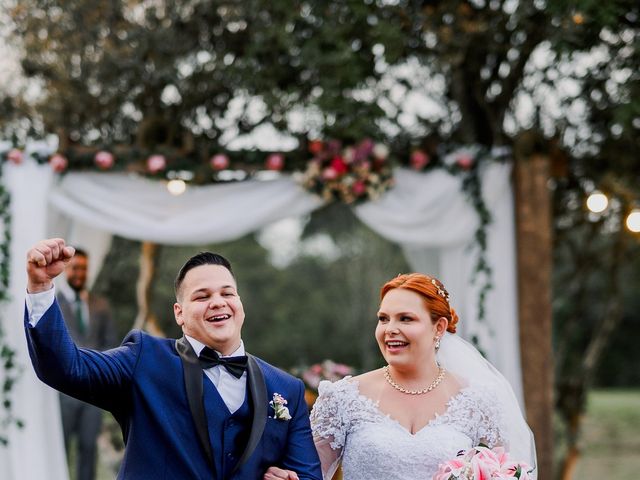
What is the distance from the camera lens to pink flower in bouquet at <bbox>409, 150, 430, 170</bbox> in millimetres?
7395

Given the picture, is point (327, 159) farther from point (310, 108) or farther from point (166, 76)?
point (166, 76)


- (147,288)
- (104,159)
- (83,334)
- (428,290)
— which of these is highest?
(104,159)

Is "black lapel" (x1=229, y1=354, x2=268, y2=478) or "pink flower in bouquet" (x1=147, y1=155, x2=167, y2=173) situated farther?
"pink flower in bouquet" (x1=147, y1=155, x2=167, y2=173)

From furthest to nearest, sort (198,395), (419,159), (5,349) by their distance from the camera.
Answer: (419,159)
(5,349)
(198,395)

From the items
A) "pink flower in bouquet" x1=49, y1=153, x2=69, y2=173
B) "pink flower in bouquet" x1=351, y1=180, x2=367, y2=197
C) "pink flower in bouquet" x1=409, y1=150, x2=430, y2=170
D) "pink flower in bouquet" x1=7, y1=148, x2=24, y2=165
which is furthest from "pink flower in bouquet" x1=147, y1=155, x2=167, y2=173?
"pink flower in bouquet" x1=409, y1=150, x2=430, y2=170

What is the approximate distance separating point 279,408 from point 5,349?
180 inches

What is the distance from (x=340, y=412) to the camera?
12.0ft

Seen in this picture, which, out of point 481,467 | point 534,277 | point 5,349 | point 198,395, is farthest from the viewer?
point 534,277

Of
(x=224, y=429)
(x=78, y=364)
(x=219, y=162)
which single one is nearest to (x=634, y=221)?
(x=219, y=162)

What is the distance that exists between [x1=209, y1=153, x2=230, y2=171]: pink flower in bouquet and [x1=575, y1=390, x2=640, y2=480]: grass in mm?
7276

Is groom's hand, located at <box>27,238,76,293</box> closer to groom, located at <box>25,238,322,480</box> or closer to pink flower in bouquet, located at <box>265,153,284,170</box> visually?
groom, located at <box>25,238,322,480</box>

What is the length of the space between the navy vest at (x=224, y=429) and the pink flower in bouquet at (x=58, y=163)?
15.5ft

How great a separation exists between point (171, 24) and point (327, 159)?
1.87m

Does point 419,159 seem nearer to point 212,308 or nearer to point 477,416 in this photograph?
point 477,416
